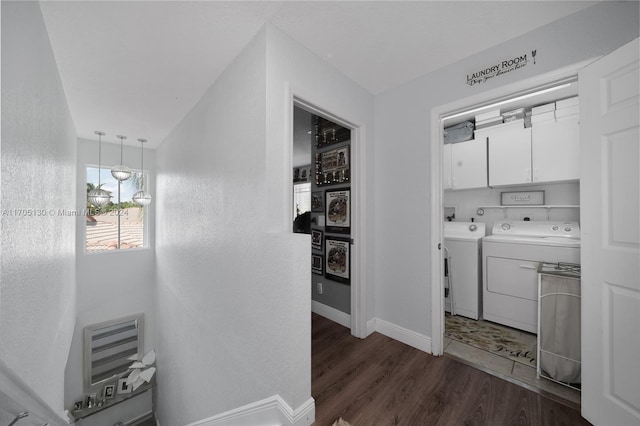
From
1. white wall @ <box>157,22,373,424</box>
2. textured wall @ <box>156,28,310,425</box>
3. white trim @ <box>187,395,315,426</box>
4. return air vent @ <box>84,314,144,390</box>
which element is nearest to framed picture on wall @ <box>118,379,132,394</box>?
return air vent @ <box>84,314,144,390</box>

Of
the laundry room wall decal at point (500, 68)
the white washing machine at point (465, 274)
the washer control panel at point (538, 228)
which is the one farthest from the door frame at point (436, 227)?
the washer control panel at point (538, 228)

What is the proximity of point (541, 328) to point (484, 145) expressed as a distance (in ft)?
6.99

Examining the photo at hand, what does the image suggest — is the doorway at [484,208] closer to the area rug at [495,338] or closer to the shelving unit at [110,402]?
the area rug at [495,338]

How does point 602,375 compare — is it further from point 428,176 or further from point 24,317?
point 24,317

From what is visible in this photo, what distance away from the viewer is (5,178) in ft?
3.60

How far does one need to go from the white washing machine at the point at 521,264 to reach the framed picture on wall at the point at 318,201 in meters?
1.91

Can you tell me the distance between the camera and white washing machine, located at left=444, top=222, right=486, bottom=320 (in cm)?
278

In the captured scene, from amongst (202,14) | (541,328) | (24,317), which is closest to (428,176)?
(541,328)

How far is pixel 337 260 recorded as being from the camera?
9.03 feet

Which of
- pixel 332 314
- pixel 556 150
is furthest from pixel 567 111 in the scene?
pixel 332 314

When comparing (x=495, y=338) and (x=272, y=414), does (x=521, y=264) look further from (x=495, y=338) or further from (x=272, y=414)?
(x=272, y=414)

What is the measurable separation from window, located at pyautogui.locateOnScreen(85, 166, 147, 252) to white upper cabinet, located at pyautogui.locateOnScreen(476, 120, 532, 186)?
572cm

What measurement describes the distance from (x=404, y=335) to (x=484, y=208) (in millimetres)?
2108

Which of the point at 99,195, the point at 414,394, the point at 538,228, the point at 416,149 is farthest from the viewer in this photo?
the point at 99,195
